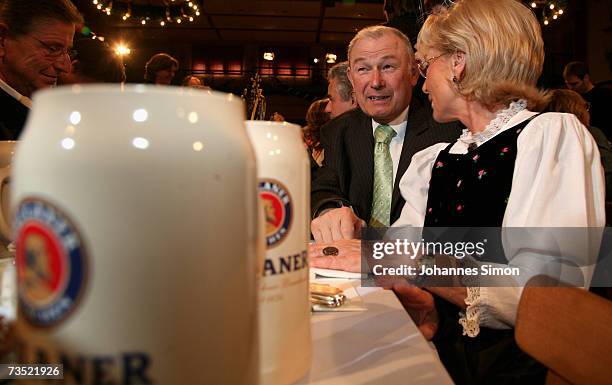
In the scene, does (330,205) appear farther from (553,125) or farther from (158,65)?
(158,65)

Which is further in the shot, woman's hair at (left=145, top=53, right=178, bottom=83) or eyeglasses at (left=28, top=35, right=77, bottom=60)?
woman's hair at (left=145, top=53, right=178, bottom=83)

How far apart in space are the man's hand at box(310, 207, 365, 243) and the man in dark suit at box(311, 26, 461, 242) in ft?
1.60

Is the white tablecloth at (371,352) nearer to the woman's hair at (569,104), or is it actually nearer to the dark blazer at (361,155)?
the dark blazer at (361,155)

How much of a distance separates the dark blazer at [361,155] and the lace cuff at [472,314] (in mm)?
792

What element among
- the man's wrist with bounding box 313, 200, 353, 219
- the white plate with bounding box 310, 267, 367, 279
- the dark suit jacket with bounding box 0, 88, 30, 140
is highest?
the dark suit jacket with bounding box 0, 88, 30, 140

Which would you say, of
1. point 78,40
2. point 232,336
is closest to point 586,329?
point 232,336

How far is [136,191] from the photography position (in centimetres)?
21

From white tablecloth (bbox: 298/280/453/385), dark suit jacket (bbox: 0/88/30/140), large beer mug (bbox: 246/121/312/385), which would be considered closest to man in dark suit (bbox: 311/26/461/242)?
dark suit jacket (bbox: 0/88/30/140)

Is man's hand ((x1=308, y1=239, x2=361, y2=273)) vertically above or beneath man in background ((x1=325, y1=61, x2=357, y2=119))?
beneath

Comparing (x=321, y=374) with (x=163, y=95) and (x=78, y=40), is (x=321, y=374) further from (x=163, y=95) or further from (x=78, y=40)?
(x=78, y=40)

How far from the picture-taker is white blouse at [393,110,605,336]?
1.11m

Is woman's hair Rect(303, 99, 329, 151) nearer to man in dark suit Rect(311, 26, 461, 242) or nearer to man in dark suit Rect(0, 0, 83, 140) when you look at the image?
man in dark suit Rect(311, 26, 461, 242)

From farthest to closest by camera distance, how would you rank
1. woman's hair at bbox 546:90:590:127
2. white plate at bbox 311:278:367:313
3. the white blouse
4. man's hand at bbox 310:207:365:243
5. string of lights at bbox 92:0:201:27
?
string of lights at bbox 92:0:201:27, woman's hair at bbox 546:90:590:127, man's hand at bbox 310:207:365:243, the white blouse, white plate at bbox 311:278:367:313

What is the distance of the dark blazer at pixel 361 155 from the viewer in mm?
2012
